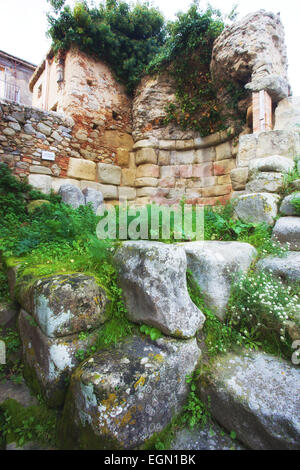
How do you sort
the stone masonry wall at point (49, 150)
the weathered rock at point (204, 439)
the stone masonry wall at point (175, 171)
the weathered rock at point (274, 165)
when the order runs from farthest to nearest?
the stone masonry wall at point (175, 171) → the stone masonry wall at point (49, 150) → the weathered rock at point (274, 165) → the weathered rock at point (204, 439)

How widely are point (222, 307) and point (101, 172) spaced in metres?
5.07

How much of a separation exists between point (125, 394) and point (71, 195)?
4503mm

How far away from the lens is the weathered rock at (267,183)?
11.4ft

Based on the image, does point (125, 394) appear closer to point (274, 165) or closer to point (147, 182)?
point (274, 165)

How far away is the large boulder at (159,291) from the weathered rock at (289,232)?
139 cm

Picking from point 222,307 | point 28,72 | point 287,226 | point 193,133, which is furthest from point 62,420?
point 28,72

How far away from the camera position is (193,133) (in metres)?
6.56

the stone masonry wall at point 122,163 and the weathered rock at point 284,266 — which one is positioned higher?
the stone masonry wall at point 122,163

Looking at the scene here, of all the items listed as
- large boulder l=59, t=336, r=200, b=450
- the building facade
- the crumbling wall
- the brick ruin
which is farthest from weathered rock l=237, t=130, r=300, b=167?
the building facade

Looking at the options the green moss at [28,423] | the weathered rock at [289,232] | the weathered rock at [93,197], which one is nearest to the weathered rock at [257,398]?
the green moss at [28,423]

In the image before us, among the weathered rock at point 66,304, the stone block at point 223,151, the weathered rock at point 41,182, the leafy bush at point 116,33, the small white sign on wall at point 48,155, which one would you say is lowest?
the weathered rock at point 66,304

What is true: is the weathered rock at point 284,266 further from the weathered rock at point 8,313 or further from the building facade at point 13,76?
the building facade at point 13,76

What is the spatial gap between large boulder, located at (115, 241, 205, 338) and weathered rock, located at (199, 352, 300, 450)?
405 millimetres

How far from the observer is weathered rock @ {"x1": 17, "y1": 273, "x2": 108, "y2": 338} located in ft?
5.74
